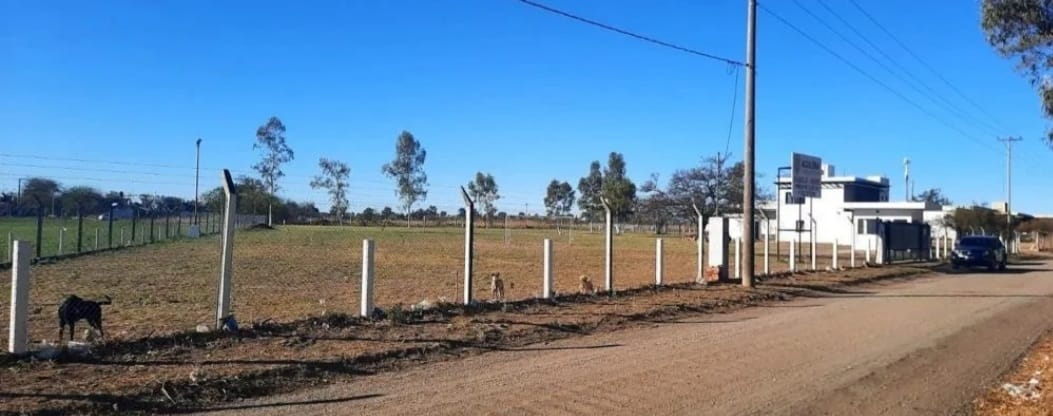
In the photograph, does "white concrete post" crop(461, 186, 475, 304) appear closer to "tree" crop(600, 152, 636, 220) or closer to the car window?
the car window

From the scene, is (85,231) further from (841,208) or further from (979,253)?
(841,208)

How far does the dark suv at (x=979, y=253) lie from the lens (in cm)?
3550

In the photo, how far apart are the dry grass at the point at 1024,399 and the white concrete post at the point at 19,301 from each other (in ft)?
30.3

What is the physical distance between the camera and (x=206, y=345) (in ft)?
32.2

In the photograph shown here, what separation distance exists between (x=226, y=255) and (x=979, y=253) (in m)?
33.3

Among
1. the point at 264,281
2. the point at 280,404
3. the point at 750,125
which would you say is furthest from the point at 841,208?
the point at 280,404

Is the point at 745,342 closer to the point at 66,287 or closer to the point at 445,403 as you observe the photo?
the point at 445,403

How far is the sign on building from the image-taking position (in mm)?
34000

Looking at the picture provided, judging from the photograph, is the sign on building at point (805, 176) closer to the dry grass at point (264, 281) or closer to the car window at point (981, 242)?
the dry grass at point (264, 281)

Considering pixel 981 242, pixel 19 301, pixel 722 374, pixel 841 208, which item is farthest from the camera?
pixel 841 208

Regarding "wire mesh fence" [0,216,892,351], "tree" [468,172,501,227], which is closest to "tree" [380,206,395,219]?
"tree" [468,172,501,227]

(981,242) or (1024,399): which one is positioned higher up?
(981,242)

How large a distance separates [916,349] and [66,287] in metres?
16.0

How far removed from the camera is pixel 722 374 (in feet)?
30.7
